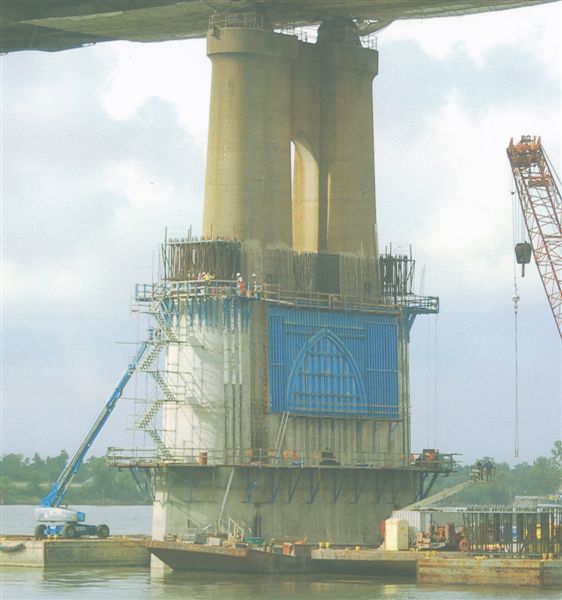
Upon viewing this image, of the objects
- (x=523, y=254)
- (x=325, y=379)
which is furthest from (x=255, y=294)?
(x=523, y=254)

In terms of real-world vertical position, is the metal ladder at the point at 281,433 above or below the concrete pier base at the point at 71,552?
above

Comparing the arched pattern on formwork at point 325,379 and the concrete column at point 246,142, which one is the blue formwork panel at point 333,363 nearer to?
the arched pattern on formwork at point 325,379

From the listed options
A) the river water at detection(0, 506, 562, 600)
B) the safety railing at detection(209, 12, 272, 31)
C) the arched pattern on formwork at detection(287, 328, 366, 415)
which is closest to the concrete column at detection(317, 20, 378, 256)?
the safety railing at detection(209, 12, 272, 31)

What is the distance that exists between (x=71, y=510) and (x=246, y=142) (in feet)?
76.8

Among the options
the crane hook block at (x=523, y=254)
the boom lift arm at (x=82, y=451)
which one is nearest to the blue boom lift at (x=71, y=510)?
the boom lift arm at (x=82, y=451)

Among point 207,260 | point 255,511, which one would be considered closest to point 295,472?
point 255,511

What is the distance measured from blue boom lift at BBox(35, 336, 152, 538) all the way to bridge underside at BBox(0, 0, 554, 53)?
20.2m

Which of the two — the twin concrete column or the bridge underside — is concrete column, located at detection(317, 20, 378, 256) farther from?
the bridge underside

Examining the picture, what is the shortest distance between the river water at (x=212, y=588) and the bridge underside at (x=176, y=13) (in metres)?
33.4

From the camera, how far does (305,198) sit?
115 meters

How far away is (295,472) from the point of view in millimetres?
107438

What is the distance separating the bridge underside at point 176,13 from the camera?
11119cm

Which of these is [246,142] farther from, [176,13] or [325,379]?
[325,379]

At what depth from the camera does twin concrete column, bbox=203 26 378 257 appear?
10906 cm
